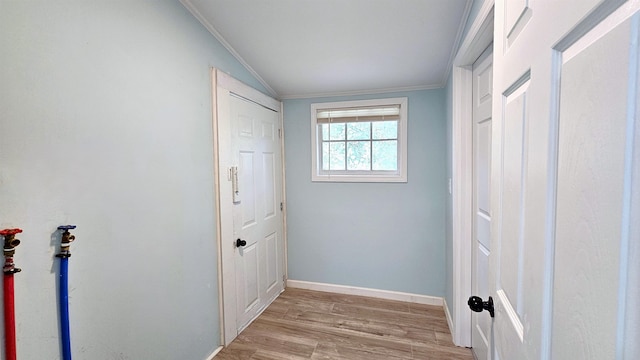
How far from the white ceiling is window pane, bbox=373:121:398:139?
1.06 ft

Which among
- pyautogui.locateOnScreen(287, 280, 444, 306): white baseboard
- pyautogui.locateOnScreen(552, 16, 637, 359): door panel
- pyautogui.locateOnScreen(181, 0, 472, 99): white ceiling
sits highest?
pyautogui.locateOnScreen(181, 0, 472, 99): white ceiling

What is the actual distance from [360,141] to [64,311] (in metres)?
2.47

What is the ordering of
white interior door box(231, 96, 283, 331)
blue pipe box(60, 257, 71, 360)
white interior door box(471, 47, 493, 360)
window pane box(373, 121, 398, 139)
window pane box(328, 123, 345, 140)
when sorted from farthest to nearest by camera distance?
window pane box(328, 123, 345, 140), window pane box(373, 121, 398, 139), white interior door box(231, 96, 283, 331), white interior door box(471, 47, 493, 360), blue pipe box(60, 257, 71, 360)

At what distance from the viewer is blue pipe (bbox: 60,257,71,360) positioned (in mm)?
1065

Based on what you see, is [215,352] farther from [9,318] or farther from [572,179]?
[572,179]

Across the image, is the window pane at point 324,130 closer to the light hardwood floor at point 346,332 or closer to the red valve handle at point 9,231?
the light hardwood floor at point 346,332

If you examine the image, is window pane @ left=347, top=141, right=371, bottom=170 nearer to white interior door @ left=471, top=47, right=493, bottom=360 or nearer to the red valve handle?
white interior door @ left=471, top=47, right=493, bottom=360

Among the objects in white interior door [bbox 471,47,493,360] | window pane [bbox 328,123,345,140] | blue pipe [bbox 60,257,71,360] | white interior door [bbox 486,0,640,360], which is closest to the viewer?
white interior door [bbox 486,0,640,360]

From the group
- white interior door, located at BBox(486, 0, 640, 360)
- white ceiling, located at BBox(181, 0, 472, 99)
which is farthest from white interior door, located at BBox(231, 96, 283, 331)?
white interior door, located at BBox(486, 0, 640, 360)

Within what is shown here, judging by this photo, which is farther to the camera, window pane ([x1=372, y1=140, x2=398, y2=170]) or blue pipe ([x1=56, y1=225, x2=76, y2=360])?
window pane ([x1=372, y1=140, x2=398, y2=170])

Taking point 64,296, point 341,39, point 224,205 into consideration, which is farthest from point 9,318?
point 341,39

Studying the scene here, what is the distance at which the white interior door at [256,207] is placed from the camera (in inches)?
88.4

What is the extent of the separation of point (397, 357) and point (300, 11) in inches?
95.2

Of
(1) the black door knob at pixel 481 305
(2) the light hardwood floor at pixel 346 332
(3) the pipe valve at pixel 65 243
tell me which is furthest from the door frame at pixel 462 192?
(3) the pipe valve at pixel 65 243
